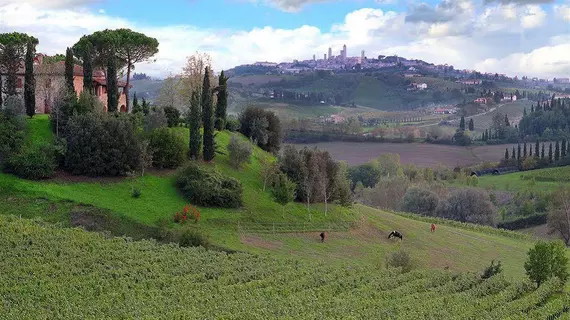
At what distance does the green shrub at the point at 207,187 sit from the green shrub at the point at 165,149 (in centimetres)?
189

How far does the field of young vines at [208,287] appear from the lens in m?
28.3

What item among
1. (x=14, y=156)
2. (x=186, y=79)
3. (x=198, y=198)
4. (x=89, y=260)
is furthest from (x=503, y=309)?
(x=186, y=79)

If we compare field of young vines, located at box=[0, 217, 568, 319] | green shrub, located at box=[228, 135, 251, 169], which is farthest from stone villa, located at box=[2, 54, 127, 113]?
field of young vines, located at box=[0, 217, 568, 319]

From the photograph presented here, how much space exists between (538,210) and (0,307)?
88739 mm

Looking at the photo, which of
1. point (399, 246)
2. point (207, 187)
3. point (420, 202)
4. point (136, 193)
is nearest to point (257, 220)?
point (207, 187)

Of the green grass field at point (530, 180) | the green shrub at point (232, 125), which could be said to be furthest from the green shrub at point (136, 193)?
the green grass field at point (530, 180)

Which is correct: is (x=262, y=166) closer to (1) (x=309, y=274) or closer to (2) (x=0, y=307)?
(1) (x=309, y=274)

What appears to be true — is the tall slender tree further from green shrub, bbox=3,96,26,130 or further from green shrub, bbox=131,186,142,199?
green shrub, bbox=131,186,142,199

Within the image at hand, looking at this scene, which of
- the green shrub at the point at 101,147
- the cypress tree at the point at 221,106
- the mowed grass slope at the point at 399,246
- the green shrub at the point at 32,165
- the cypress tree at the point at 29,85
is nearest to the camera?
the mowed grass slope at the point at 399,246

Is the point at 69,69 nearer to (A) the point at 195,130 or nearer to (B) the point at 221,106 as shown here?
(A) the point at 195,130

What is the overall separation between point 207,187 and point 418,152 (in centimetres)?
10749

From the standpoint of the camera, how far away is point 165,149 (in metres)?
54.4

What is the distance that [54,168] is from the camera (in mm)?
50094

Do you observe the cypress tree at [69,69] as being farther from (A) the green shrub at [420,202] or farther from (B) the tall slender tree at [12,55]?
(A) the green shrub at [420,202]
